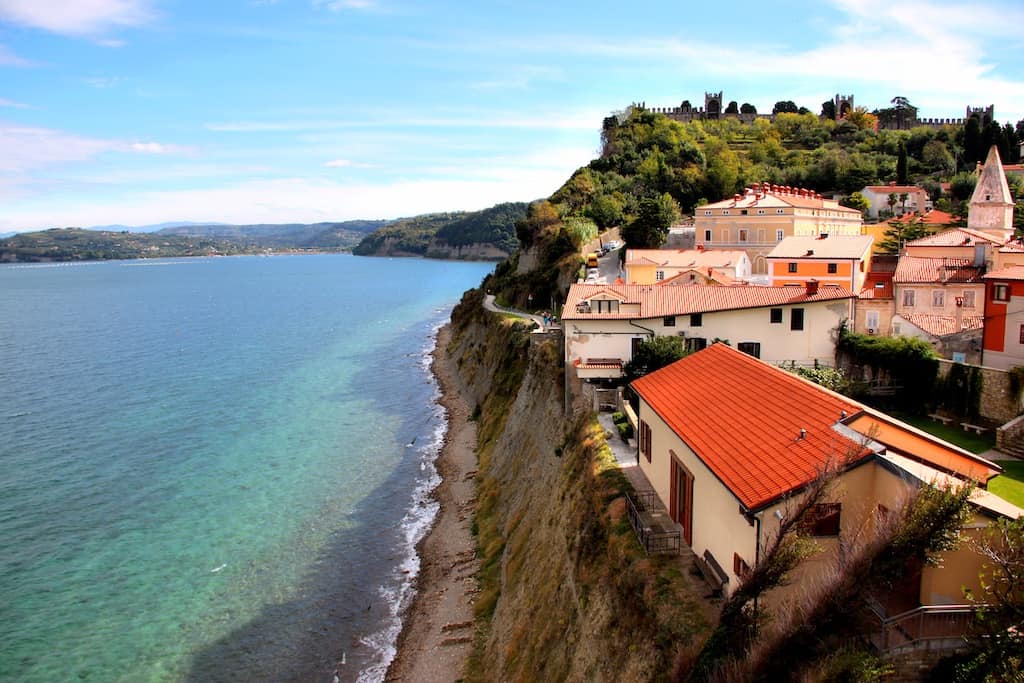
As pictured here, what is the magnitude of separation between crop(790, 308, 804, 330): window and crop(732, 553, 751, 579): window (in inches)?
762

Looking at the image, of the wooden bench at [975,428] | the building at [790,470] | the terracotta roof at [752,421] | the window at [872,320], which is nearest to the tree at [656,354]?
the terracotta roof at [752,421]

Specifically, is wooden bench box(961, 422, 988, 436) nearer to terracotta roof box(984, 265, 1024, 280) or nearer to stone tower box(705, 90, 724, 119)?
terracotta roof box(984, 265, 1024, 280)

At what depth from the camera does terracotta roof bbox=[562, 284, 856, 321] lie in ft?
102

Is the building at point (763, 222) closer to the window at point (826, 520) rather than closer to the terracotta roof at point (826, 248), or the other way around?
the terracotta roof at point (826, 248)

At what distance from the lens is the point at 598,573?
58.7 feet

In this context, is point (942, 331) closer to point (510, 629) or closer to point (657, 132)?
point (510, 629)

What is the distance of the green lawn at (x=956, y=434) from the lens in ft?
72.0

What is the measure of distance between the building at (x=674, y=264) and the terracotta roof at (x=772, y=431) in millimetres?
29262

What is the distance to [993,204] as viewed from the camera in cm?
4816

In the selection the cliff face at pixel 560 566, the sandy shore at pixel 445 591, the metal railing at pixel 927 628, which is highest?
the metal railing at pixel 927 628

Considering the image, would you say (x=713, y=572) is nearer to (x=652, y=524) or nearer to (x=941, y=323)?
(x=652, y=524)

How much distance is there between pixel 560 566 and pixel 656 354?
38.2 feet

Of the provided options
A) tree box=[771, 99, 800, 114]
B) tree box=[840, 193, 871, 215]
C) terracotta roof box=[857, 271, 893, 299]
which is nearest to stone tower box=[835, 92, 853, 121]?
tree box=[771, 99, 800, 114]

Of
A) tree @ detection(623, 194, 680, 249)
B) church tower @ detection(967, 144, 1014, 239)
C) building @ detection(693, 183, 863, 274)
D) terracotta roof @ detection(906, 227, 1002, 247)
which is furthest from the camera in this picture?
tree @ detection(623, 194, 680, 249)
